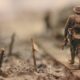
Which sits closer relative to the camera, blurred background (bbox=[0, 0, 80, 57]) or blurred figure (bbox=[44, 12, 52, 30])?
blurred background (bbox=[0, 0, 80, 57])

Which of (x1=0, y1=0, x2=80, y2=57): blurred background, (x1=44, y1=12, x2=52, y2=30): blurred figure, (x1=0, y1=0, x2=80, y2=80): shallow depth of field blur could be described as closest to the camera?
(x1=0, y1=0, x2=80, y2=80): shallow depth of field blur

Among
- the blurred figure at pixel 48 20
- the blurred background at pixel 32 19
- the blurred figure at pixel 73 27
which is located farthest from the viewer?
the blurred figure at pixel 48 20

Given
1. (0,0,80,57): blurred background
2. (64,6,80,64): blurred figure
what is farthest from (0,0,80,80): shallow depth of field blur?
(64,6,80,64): blurred figure

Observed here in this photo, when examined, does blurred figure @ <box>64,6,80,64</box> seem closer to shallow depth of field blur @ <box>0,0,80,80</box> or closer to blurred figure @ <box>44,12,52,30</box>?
shallow depth of field blur @ <box>0,0,80,80</box>

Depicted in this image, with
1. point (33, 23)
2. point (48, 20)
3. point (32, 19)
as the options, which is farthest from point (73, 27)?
point (32, 19)

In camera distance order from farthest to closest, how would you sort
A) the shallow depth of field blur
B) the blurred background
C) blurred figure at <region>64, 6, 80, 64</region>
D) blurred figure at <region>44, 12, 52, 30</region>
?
blurred figure at <region>44, 12, 52, 30</region> → the blurred background → the shallow depth of field blur → blurred figure at <region>64, 6, 80, 64</region>

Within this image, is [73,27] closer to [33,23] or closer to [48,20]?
[48,20]

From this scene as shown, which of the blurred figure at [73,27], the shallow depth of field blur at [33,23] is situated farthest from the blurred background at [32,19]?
the blurred figure at [73,27]

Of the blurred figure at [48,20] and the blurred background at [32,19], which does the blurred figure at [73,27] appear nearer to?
the blurred background at [32,19]
